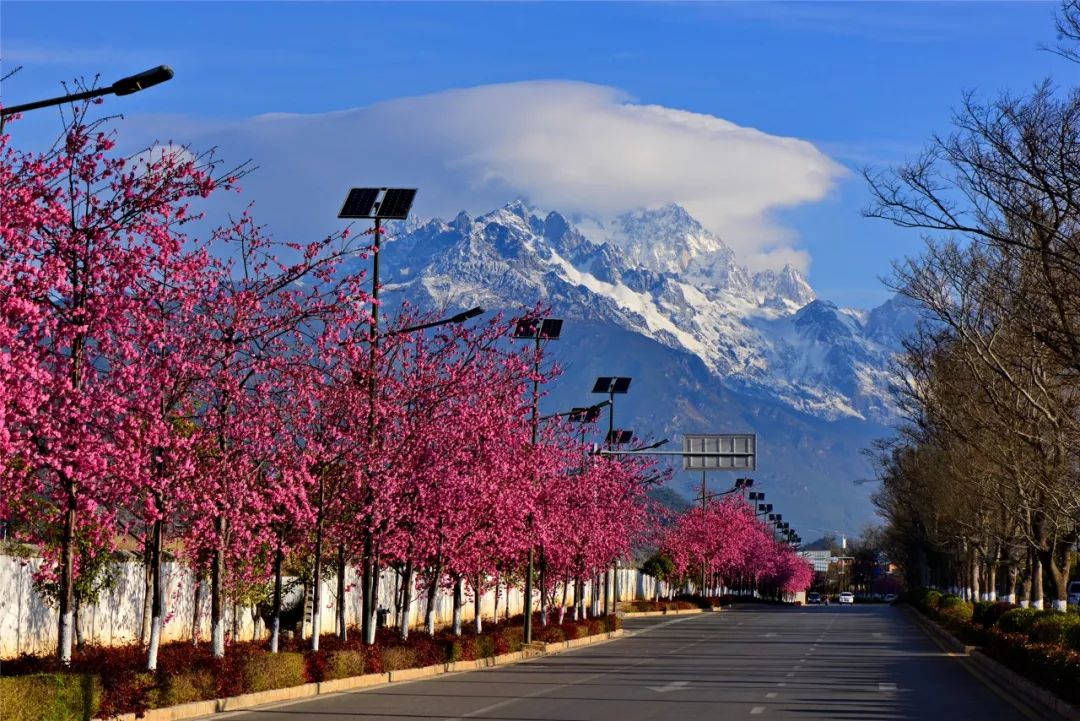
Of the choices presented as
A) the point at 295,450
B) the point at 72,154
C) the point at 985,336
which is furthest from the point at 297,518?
the point at 985,336

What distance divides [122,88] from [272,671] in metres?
11.9

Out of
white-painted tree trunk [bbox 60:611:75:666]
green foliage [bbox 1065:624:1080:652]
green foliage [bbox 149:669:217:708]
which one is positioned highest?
white-painted tree trunk [bbox 60:611:75:666]

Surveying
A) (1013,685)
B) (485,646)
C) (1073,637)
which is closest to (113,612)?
(485,646)

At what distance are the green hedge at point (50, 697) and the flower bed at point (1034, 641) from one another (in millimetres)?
14426

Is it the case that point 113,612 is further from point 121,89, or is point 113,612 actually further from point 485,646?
point 121,89

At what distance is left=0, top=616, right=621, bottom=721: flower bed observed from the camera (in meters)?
18.2

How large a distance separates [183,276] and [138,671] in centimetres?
560

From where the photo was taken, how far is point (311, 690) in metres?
27.2

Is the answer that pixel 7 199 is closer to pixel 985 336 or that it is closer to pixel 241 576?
Answer: pixel 241 576

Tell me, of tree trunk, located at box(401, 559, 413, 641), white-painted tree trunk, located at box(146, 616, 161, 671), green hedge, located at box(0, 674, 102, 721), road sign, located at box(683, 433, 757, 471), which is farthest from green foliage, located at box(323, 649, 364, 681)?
road sign, located at box(683, 433, 757, 471)

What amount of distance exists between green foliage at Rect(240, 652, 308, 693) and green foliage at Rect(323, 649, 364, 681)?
1.05m

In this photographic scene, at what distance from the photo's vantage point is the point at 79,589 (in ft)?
108

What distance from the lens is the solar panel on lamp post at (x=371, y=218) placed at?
1272 inches

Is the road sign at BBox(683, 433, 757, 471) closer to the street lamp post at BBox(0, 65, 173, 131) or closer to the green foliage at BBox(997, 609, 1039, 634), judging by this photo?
the green foliage at BBox(997, 609, 1039, 634)
